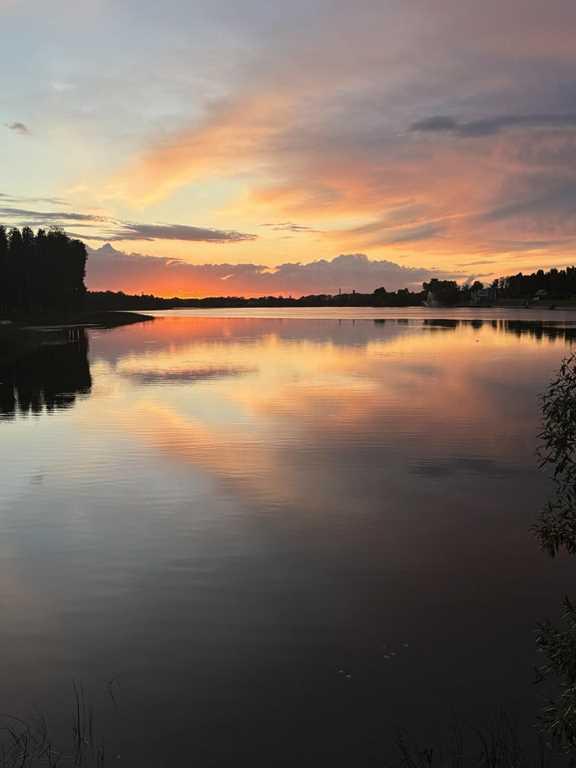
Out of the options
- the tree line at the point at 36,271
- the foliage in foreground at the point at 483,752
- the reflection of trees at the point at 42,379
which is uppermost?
the tree line at the point at 36,271

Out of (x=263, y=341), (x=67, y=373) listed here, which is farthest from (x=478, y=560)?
(x=263, y=341)

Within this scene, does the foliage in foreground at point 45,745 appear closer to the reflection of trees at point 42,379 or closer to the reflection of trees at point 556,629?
the reflection of trees at point 556,629

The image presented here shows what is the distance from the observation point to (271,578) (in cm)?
1658

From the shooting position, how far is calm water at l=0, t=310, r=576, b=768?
1141cm

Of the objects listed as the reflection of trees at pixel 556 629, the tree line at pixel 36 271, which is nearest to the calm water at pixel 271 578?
the reflection of trees at pixel 556 629

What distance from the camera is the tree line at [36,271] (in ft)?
487

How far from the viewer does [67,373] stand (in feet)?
204

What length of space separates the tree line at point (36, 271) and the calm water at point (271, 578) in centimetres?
12147

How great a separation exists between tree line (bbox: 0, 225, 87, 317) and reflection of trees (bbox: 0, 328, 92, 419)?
63.8 meters

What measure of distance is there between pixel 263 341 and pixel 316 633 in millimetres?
94795

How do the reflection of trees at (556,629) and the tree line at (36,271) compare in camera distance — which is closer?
the reflection of trees at (556,629)

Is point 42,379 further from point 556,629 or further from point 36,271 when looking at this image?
point 36,271

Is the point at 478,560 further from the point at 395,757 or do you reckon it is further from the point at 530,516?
the point at 395,757

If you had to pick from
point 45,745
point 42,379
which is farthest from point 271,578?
point 42,379
